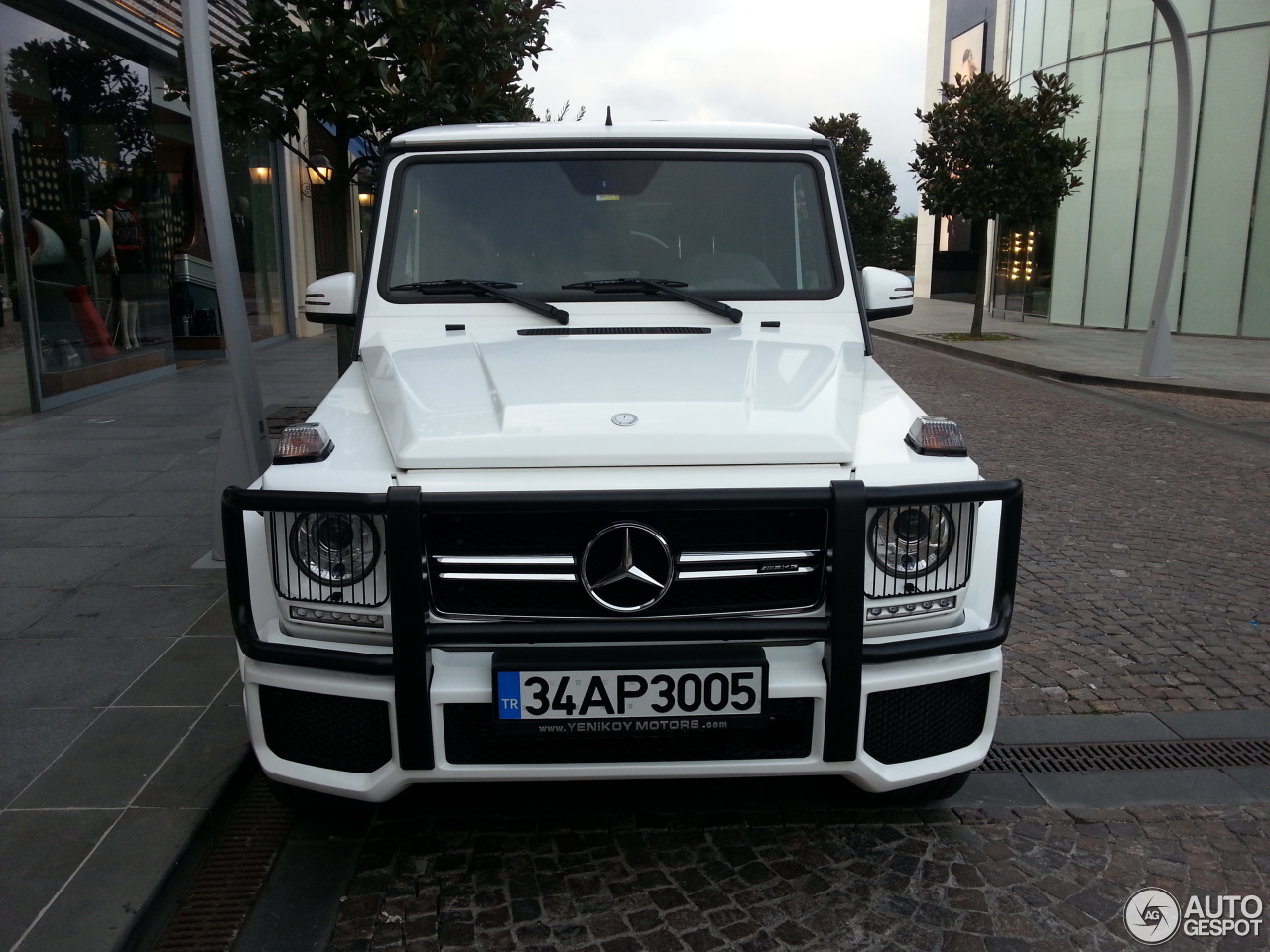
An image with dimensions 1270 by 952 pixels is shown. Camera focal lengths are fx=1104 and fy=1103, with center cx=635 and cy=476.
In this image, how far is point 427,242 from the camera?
3.86 meters

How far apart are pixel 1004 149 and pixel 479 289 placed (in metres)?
18.5

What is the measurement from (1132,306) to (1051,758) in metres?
22.7

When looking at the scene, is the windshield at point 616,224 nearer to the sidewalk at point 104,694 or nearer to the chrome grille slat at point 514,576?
the chrome grille slat at point 514,576

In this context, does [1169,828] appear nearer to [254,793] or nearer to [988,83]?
[254,793]

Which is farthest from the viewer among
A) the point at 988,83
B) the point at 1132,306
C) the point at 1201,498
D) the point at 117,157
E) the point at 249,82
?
the point at 1132,306

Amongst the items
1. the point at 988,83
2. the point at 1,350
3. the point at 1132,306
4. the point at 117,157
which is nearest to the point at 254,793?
the point at 1,350

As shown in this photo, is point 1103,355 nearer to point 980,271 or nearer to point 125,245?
point 980,271

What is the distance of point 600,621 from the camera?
8.49ft

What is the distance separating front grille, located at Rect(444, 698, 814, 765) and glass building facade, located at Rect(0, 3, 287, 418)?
23.1 ft

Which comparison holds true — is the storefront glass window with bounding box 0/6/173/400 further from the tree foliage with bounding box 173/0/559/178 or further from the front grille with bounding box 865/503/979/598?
the front grille with bounding box 865/503/979/598

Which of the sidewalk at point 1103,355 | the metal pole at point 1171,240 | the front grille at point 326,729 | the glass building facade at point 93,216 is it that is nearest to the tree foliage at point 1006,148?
the sidewalk at point 1103,355

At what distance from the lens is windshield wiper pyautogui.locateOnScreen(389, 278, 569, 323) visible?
3619 mm

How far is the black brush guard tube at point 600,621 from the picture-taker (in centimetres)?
249

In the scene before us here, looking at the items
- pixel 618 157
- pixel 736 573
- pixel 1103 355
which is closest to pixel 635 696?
pixel 736 573
